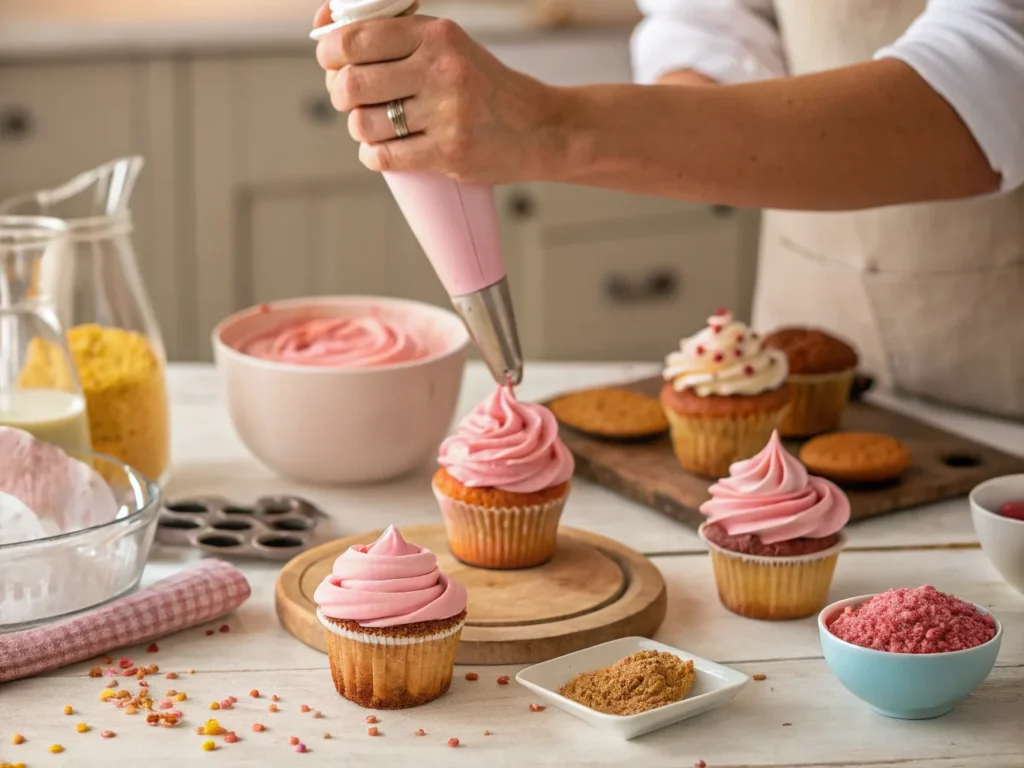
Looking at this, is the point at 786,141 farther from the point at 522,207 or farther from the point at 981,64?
the point at 522,207

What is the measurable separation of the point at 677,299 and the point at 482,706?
8.38 feet

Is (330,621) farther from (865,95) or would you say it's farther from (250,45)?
(250,45)

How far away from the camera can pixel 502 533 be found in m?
1.26

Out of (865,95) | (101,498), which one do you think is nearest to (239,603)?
(101,498)

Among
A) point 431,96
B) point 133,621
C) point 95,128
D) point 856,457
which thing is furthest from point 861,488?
point 95,128

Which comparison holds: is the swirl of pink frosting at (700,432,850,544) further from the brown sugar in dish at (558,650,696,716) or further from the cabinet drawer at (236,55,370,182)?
the cabinet drawer at (236,55,370,182)

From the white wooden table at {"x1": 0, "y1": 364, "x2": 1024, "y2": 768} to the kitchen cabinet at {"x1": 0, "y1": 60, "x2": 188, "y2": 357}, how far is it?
212 cm

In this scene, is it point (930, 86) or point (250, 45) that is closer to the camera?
point (930, 86)

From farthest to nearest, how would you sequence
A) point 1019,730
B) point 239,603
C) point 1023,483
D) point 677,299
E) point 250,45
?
point 677,299 < point 250,45 < point 1023,483 < point 239,603 < point 1019,730

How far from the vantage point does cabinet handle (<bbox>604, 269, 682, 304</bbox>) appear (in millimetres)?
3486

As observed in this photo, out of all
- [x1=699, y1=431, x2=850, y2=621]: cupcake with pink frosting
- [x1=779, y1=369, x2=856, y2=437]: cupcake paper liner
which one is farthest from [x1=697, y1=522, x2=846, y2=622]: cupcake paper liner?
[x1=779, y1=369, x2=856, y2=437]: cupcake paper liner

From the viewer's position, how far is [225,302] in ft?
11.1

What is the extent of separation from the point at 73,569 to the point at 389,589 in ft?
0.90

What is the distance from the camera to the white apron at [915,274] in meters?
1.72
